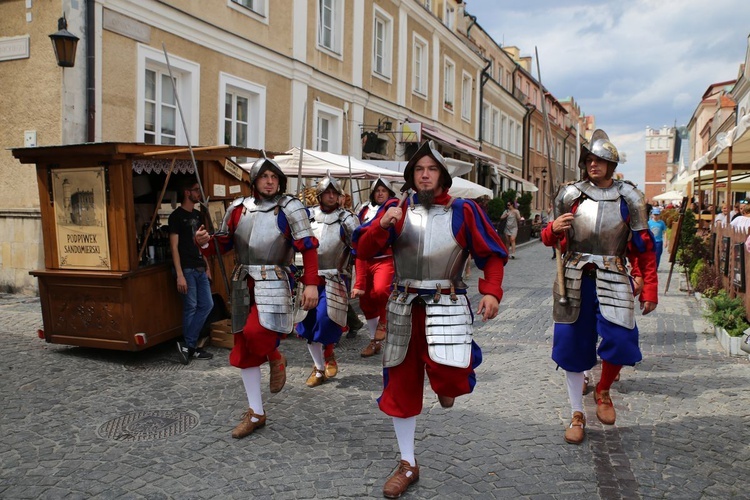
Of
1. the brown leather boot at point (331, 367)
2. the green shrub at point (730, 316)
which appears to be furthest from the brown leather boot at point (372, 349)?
the green shrub at point (730, 316)

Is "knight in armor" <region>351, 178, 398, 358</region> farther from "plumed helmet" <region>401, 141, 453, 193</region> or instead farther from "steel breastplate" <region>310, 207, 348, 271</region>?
"plumed helmet" <region>401, 141, 453, 193</region>

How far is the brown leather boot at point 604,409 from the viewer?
171 inches

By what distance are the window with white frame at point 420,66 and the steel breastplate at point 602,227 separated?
645 inches

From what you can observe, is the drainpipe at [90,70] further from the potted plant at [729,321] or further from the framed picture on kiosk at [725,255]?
the framed picture on kiosk at [725,255]

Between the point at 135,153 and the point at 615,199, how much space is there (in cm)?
406

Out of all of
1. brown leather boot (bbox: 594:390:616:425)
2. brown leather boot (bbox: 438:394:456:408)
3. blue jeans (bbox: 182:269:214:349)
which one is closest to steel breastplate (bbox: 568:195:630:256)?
brown leather boot (bbox: 594:390:616:425)

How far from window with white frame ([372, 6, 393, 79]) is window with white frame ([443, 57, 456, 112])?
5.05 metres

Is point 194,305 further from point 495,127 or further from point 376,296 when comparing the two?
point 495,127

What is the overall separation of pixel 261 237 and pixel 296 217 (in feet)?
0.92

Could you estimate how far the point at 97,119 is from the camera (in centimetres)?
876

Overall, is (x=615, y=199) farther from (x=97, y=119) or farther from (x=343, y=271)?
(x=97, y=119)

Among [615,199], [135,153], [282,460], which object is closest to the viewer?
[282,460]

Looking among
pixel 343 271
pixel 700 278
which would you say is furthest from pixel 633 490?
pixel 700 278

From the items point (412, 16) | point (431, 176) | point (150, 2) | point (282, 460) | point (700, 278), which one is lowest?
point (282, 460)
